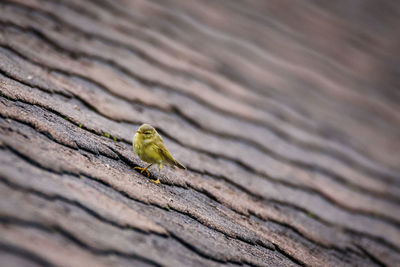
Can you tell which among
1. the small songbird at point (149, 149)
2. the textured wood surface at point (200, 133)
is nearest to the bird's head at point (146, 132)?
the small songbird at point (149, 149)

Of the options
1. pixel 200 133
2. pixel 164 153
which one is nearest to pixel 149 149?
pixel 164 153

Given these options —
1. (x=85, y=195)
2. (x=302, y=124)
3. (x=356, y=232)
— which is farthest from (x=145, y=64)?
(x=356, y=232)

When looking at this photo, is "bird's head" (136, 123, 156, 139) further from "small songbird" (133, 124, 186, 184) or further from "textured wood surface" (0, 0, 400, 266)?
"textured wood surface" (0, 0, 400, 266)

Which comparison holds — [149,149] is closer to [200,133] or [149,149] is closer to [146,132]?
[146,132]

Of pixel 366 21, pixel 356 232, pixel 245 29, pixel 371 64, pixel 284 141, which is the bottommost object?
pixel 356 232

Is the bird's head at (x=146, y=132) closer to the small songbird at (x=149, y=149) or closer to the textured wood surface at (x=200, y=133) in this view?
the small songbird at (x=149, y=149)

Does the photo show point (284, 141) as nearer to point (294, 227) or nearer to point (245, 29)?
point (294, 227)
